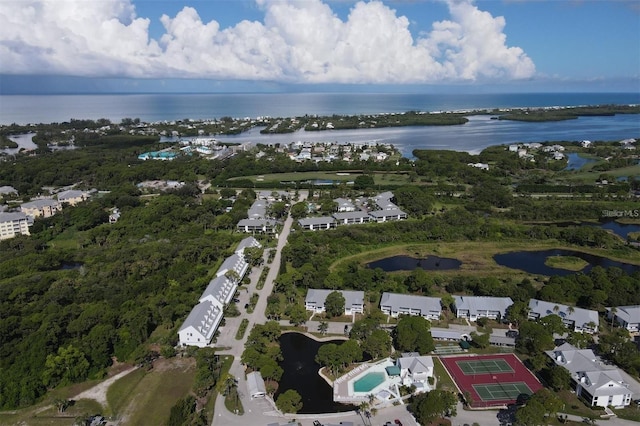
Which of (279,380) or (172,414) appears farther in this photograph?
(279,380)

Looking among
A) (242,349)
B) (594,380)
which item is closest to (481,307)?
(594,380)

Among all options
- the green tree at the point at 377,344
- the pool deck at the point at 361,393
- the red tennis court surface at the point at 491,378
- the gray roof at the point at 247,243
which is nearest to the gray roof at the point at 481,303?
the red tennis court surface at the point at 491,378

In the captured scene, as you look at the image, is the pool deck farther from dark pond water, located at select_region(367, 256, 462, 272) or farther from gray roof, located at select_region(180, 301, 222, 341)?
dark pond water, located at select_region(367, 256, 462, 272)

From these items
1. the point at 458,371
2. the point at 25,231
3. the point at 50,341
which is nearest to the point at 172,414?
the point at 50,341

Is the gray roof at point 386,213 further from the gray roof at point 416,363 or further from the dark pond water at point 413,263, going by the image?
the gray roof at point 416,363

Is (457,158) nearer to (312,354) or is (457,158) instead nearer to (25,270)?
(312,354)

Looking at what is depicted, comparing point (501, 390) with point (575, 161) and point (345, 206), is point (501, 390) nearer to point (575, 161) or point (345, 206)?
point (345, 206)
